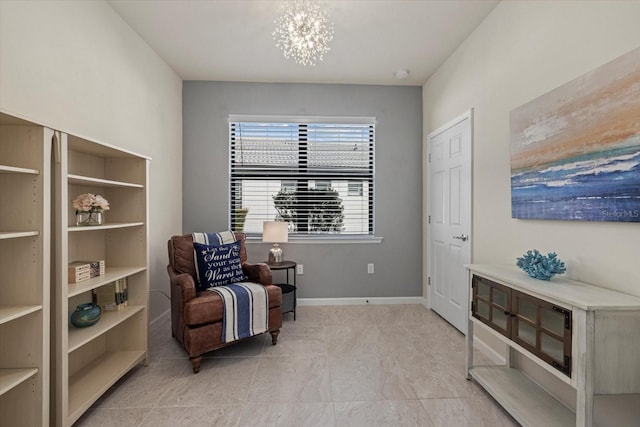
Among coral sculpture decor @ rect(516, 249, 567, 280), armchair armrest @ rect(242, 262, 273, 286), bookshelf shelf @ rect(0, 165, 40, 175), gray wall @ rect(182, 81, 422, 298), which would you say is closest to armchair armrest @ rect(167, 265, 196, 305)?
armchair armrest @ rect(242, 262, 273, 286)

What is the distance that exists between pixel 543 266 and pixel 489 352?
1.17m

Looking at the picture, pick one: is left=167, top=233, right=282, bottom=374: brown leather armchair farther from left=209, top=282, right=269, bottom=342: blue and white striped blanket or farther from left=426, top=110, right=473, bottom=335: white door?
left=426, top=110, right=473, bottom=335: white door

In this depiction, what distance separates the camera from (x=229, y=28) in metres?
2.62

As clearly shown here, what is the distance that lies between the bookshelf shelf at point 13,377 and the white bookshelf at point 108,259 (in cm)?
19

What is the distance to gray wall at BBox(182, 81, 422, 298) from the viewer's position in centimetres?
364

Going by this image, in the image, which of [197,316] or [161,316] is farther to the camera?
[161,316]

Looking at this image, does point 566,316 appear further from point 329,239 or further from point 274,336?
point 329,239

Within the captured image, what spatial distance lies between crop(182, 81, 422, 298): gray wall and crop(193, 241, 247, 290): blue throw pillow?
0.90 meters

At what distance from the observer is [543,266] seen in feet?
5.37

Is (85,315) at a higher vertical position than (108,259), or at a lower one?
lower

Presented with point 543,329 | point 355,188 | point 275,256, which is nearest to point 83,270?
point 275,256

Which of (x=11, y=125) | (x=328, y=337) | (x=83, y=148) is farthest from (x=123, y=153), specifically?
(x=328, y=337)

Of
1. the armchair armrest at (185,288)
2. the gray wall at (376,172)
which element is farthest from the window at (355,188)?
the armchair armrest at (185,288)

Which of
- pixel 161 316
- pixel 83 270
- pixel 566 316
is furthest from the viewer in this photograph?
pixel 161 316
